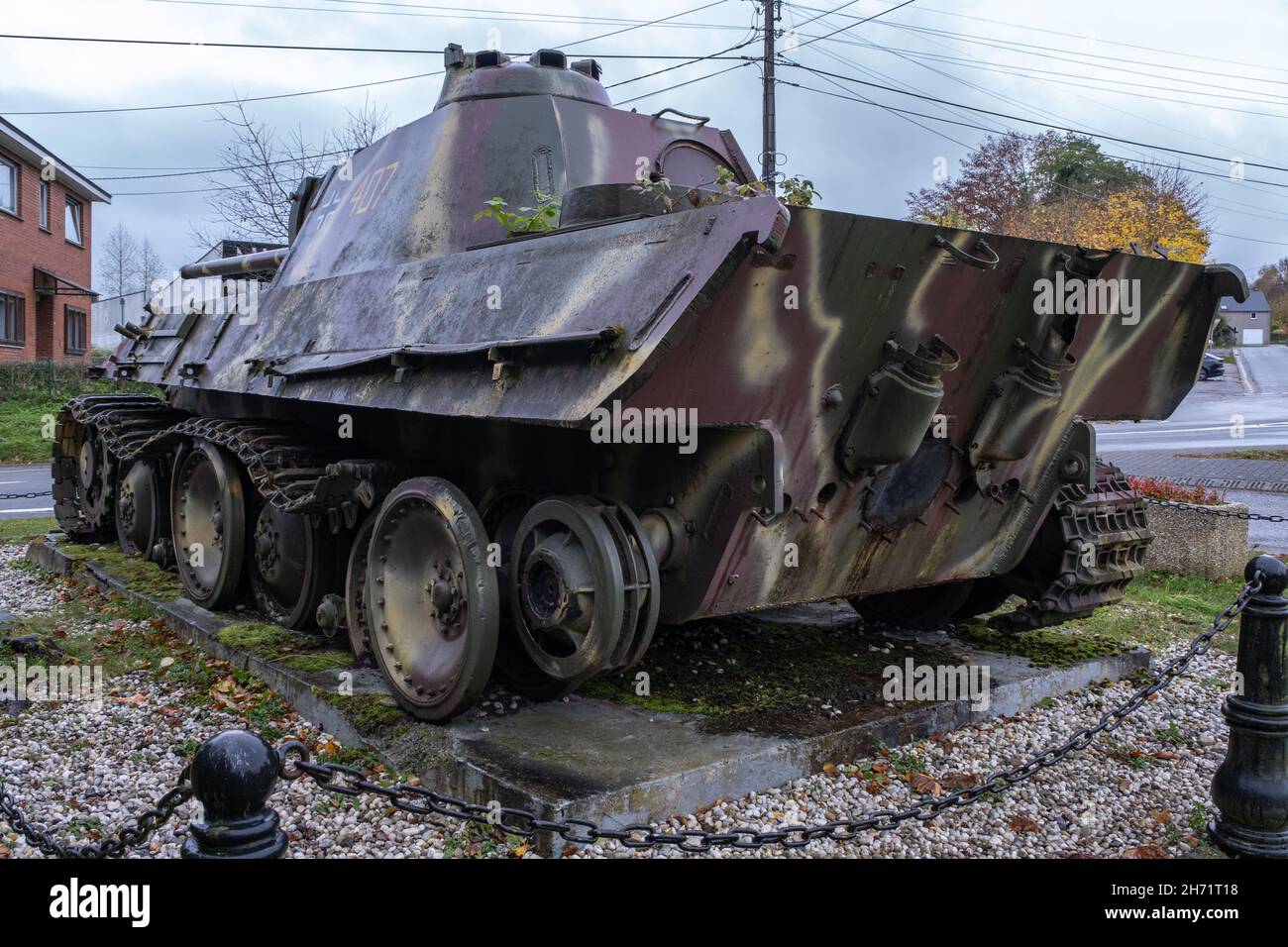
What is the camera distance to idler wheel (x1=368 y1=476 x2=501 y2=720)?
15.0 ft

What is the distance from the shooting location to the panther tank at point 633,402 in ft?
13.1

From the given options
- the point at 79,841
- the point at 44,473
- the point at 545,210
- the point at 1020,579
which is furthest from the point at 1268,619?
the point at 44,473

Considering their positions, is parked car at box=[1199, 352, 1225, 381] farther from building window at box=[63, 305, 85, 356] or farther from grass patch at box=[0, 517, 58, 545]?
grass patch at box=[0, 517, 58, 545]

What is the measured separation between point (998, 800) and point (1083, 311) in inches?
78.1

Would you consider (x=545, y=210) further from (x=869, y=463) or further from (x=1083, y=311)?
(x=1083, y=311)

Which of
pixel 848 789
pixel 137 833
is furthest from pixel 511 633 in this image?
pixel 137 833

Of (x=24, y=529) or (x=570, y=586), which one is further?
(x=24, y=529)

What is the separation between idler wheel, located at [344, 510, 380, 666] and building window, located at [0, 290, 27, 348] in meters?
23.0

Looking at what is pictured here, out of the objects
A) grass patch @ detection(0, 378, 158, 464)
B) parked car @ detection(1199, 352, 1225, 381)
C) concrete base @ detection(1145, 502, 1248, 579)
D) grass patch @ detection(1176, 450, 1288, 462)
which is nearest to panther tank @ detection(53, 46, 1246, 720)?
concrete base @ detection(1145, 502, 1248, 579)

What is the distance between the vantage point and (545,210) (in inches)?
205

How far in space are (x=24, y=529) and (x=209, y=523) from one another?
5.38 m

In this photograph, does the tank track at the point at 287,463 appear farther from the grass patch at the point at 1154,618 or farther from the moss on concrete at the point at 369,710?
the grass patch at the point at 1154,618

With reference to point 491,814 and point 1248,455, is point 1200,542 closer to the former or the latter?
point 491,814

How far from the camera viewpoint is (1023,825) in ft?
13.9
